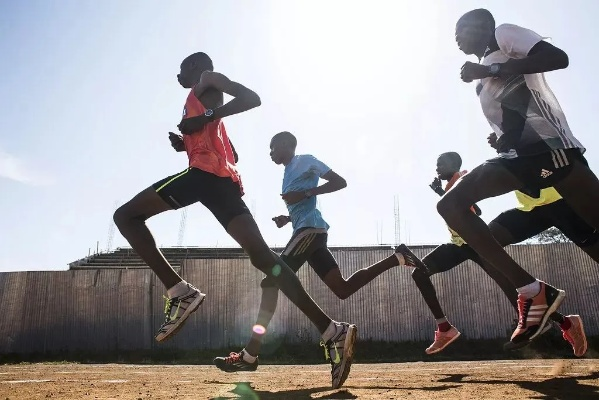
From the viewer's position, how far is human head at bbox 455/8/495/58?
2.83 metres

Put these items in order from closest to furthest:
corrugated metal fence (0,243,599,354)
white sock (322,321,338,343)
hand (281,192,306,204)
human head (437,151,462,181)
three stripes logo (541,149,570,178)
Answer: three stripes logo (541,149,570,178), white sock (322,321,338,343), hand (281,192,306,204), human head (437,151,462,181), corrugated metal fence (0,243,599,354)

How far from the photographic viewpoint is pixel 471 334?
12945 mm

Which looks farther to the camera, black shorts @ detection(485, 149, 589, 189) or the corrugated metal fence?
the corrugated metal fence

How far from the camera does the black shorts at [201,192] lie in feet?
9.49

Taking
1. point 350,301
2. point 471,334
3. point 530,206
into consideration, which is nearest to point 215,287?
point 350,301

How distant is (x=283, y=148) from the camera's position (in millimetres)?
4754

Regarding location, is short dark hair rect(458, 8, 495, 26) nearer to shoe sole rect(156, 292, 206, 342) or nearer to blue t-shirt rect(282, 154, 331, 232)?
blue t-shirt rect(282, 154, 331, 232)

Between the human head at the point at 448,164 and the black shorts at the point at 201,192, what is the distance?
3.42 m

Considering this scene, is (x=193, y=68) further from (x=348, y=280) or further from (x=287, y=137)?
(x=348, y=280)

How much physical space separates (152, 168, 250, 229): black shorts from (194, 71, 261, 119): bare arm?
385 mm

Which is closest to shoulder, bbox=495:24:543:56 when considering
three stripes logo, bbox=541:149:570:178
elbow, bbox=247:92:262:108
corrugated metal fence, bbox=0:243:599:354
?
three stripes logo, bbox=541:149:570:178

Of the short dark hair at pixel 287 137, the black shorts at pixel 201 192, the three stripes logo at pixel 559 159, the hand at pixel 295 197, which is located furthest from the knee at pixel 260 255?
the short dark hair at pixel 287 137

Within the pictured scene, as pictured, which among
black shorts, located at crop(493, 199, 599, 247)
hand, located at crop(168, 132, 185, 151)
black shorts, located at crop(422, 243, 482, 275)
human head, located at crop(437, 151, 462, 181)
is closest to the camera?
hand, located at crop(168, 132, 185, 151)

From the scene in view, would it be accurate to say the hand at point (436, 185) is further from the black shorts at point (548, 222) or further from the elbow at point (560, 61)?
the elbow at point (560, 61)
